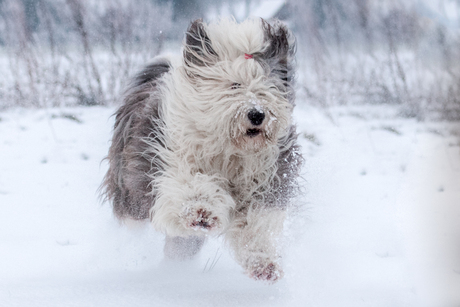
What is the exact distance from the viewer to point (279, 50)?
2.67 m

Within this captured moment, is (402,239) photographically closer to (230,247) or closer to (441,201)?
(441,201)

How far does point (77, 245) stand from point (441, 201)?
3.12 m

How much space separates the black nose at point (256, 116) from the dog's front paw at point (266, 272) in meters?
0.76

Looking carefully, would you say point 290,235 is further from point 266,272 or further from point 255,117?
point 255,117

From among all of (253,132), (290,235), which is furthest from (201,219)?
(290,235)

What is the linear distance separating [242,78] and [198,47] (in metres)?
0.34

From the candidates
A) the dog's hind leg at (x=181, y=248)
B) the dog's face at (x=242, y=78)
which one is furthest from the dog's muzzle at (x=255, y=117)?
the dog's hind leg at (x=181, y=248)

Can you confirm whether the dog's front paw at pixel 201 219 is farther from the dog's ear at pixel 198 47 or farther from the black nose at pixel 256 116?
the dog's ear at pixel 198 47

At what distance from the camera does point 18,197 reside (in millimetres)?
4148

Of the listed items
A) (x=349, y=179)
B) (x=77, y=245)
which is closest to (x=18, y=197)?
(x=77, y=245)

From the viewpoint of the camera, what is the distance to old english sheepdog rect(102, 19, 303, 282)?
8.30ft

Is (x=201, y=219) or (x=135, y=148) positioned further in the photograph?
(x=135, y=148)

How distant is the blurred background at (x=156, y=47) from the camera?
21.0ft

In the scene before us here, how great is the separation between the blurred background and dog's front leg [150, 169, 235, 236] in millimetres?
3864
